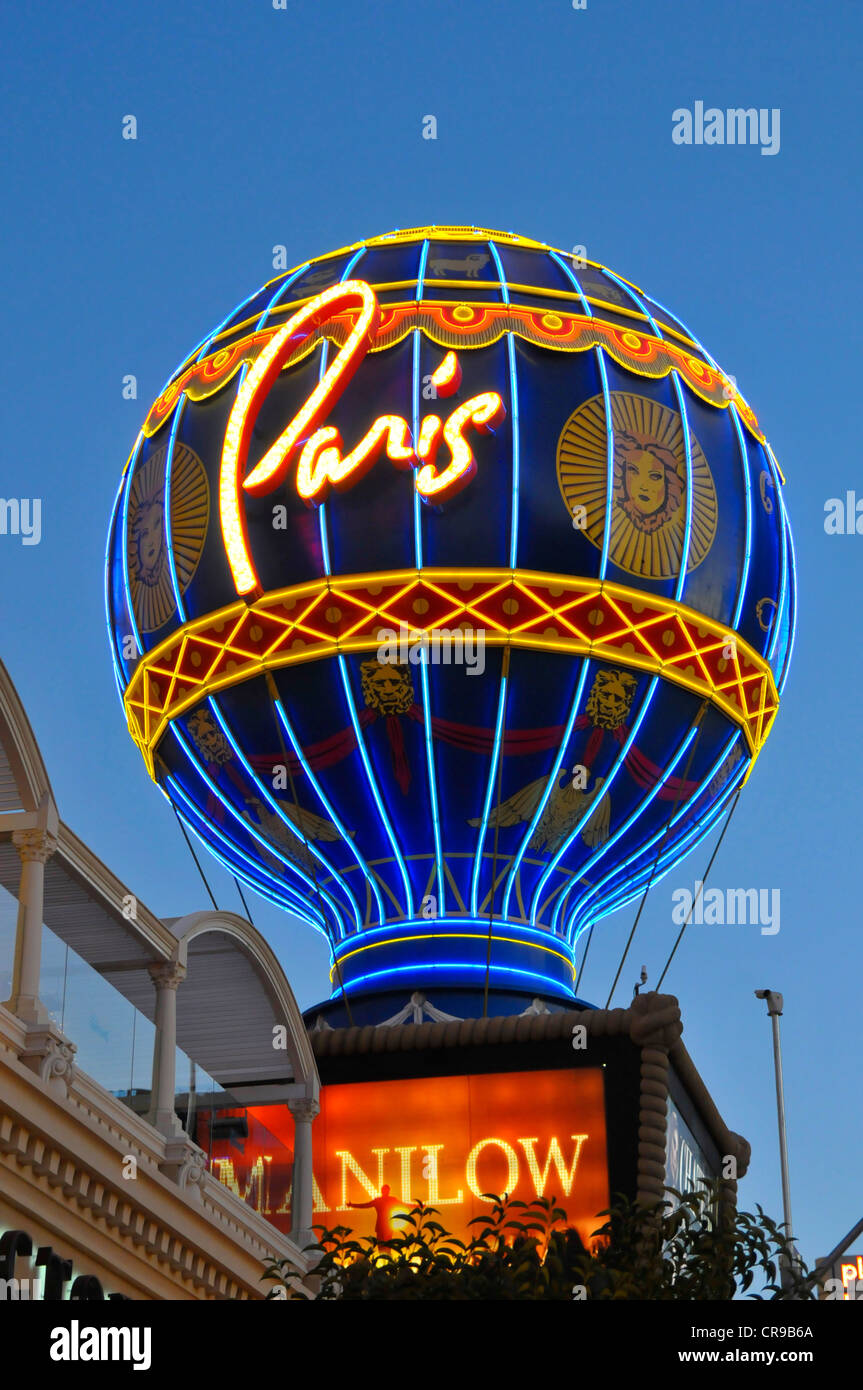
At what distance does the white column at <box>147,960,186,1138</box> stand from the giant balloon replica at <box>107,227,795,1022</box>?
873cm

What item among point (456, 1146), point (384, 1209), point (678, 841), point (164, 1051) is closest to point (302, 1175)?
point (384, 1209)

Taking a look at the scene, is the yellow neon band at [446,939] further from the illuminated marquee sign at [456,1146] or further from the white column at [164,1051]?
the white column at [164,1051]

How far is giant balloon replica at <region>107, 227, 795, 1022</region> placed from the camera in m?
35.7

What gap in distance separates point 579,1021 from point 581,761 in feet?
13.6

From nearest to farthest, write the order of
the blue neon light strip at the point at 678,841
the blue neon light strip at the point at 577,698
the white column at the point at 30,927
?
1. the white column at the point at 30,927
2. the blue neon light strip at the point at 577,698
3. the blue neon light strip at the point at 678,841

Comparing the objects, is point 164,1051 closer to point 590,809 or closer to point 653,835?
point 590,809

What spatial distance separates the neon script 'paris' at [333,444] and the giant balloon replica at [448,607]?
0.16 ft

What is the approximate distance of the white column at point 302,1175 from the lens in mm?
32188

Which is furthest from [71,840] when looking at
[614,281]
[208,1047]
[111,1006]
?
[614,281]

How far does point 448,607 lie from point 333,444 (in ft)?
10.2

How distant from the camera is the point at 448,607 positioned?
35.4m

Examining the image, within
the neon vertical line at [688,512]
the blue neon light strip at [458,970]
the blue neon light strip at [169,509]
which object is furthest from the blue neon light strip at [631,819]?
the blue neon light strip at [169,509]

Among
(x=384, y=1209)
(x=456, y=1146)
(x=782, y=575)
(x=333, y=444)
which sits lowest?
(x=384, y=1209)

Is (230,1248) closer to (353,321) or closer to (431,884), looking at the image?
(431,884)
